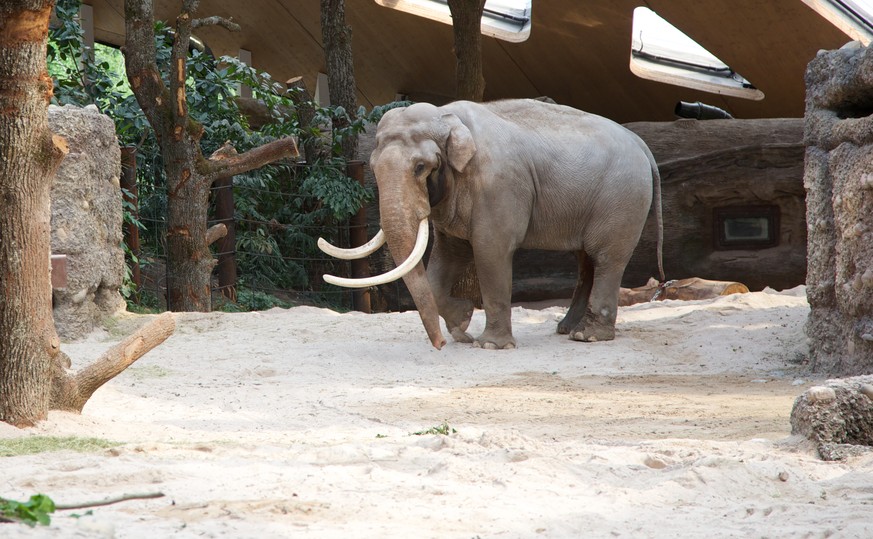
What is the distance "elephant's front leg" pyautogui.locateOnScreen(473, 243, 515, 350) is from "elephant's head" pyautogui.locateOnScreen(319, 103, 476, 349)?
46cm

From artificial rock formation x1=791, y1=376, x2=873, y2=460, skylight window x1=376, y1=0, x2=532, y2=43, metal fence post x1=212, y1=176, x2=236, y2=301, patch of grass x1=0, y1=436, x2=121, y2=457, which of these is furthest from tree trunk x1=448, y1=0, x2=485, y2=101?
patch of grass x1=0, y1=436, x2=121, y2=457

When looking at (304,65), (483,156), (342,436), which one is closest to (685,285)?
(483,156)

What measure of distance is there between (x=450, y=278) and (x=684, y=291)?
3.26 metres

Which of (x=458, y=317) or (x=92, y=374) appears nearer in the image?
(x=92, y=374)

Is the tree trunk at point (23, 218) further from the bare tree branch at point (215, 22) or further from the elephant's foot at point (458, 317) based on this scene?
the bare tree branch at point (215, 22)

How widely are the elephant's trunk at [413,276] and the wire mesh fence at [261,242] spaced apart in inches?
131

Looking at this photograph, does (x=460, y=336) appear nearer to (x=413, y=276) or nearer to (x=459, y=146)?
(x=413, y=276)

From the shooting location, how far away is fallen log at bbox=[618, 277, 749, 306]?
10.5 metres

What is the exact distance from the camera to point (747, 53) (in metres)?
15.0

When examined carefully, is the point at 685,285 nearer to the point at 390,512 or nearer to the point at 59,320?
the point at 59,320

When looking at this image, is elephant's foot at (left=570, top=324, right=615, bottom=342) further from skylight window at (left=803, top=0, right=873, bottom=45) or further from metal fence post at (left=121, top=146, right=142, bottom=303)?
skylight window at (left=803, top=0, right=873, bottom=45)

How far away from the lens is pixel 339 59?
1248cm

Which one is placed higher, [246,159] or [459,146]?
[246,159]

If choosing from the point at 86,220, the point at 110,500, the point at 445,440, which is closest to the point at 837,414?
the point at 445,440
